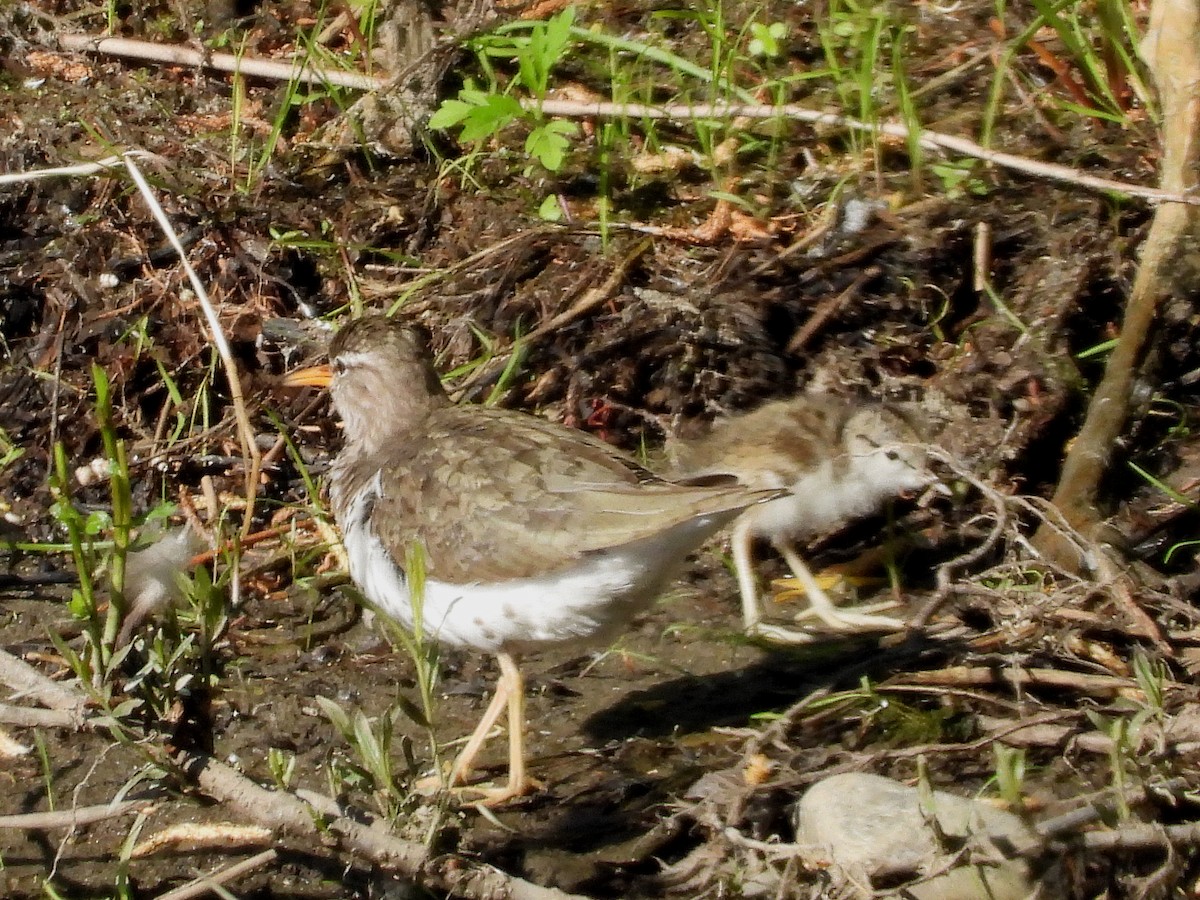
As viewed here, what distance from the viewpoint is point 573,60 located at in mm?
7082

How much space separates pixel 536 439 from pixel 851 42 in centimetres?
295

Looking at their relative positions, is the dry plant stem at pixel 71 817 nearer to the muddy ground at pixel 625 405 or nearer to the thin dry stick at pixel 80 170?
the muddy ground at pixel 625 405

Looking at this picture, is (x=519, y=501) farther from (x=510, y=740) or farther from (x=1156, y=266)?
(x=1156, y=266)

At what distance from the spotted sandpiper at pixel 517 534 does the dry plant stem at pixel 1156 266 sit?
1375 mm

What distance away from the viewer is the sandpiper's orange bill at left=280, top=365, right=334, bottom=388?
582 centimetres

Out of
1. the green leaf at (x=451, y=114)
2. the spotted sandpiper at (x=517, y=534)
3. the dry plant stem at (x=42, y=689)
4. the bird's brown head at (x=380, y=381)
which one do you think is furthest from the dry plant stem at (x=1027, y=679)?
the green leaf at (x=451, y=114)

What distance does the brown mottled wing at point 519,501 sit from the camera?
14.4 ft

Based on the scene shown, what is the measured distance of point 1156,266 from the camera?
4.91 metres

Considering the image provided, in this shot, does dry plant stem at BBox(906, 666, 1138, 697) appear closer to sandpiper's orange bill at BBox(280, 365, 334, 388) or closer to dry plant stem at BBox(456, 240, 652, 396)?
dry plant stem at BBox(456, 240, 652, 396)

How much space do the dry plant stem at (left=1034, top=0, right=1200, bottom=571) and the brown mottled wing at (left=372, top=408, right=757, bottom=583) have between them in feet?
4.79

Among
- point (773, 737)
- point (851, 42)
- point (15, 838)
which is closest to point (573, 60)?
point (851, 42)

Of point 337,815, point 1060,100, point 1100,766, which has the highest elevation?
point 1060,100

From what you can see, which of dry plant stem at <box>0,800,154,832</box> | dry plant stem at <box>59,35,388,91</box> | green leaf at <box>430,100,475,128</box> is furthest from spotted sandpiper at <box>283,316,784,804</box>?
dry plant stem at <box>59,35,388,91</box>

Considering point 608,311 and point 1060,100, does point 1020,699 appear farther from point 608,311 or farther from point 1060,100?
point 1060,100
